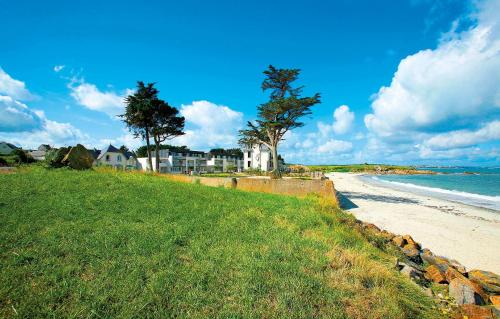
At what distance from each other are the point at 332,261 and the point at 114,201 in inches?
279

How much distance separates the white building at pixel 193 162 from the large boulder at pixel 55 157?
49717 millimetres

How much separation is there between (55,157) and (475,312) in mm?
18626

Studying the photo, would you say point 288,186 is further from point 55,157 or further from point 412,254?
point 55,157

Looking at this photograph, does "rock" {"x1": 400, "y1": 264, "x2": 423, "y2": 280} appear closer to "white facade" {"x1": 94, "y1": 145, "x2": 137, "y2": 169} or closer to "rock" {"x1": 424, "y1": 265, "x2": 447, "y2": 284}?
"rock" {"x1": 424, "y1": 265, "x2": 447, "y2": 284}

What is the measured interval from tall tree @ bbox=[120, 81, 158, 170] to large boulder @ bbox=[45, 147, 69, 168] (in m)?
18.9

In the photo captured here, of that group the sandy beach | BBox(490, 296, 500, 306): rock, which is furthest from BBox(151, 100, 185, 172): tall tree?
BBox(490, 296, 500, 306): rock

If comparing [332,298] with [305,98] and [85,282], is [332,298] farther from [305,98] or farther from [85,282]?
[305,98]

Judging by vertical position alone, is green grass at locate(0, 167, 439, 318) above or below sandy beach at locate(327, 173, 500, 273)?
above

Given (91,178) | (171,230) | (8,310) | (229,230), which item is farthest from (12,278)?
(91,178)

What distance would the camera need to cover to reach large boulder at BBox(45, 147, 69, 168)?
1420 cm

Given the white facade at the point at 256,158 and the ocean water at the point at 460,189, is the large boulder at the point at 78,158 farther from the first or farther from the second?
the white facade at the point at 256,158

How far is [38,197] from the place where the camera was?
7.77 metres

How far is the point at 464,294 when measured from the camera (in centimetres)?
481

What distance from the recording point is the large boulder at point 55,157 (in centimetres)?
1420
